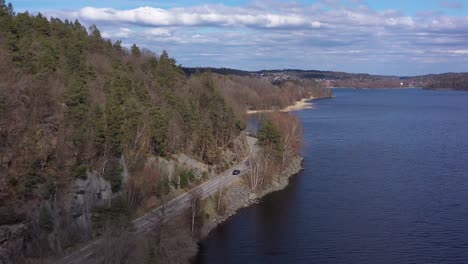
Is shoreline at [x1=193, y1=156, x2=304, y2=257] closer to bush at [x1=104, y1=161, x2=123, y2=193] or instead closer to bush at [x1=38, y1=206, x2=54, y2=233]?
bush at [x1=104, y1=161, x2=123, y2=193]

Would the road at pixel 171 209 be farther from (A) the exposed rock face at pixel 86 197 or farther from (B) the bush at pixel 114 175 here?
(B) the bush at pixel 114 175

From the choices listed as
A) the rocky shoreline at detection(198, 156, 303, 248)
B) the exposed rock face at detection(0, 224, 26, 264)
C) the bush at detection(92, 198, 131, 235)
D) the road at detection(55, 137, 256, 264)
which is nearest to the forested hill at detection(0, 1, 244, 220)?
the exposed rock face at detection(0, 224, 26, 264)

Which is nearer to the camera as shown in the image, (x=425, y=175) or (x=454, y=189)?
(x=454, y=189)

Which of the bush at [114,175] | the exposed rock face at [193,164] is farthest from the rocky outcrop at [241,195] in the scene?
the bush at [114,175]

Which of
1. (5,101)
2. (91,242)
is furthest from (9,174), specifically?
(91,242)

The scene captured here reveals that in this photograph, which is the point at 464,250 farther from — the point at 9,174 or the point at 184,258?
the point at 9,174
